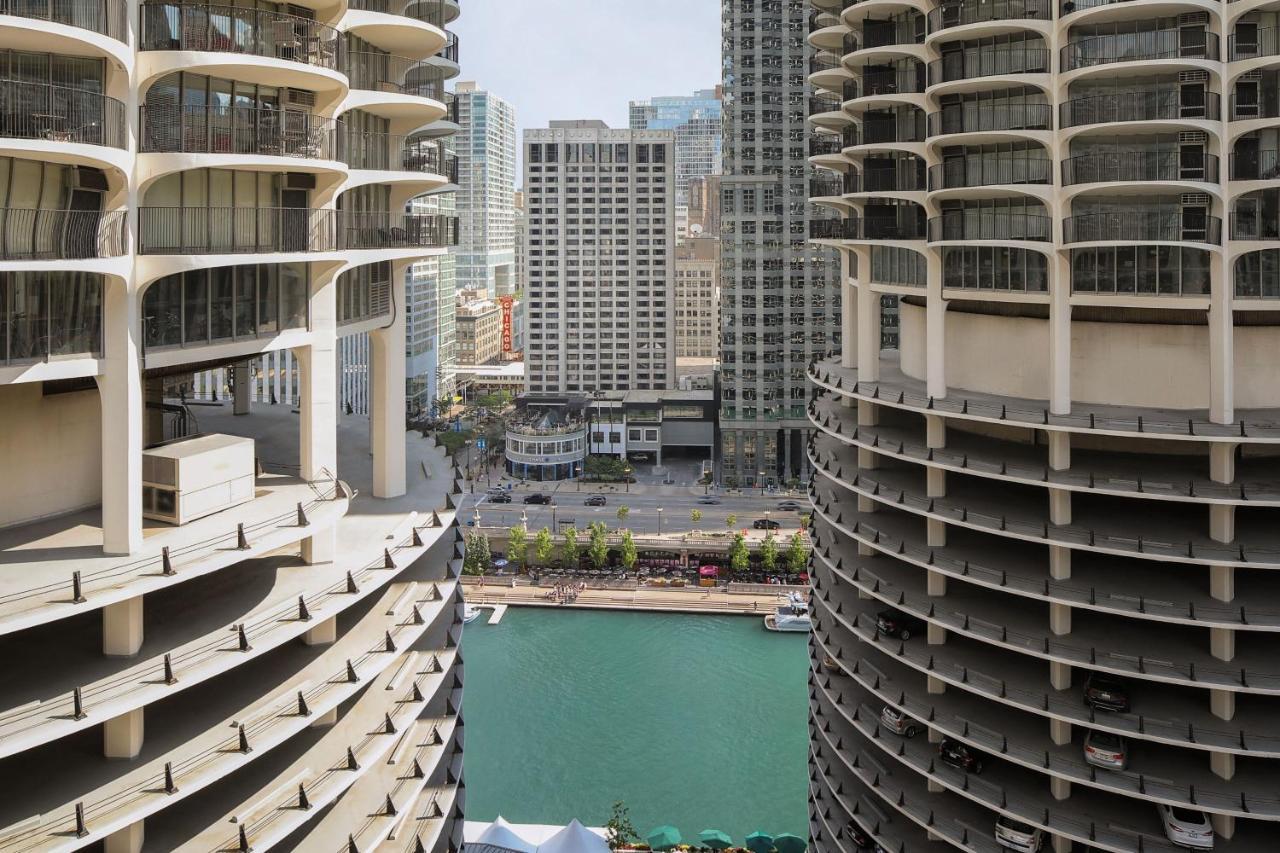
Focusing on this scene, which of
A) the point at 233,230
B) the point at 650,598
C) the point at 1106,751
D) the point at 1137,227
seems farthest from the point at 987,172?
the point at 650,598

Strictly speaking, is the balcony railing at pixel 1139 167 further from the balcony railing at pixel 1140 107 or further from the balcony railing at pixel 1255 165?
the balcony railing at pixel 1140 107

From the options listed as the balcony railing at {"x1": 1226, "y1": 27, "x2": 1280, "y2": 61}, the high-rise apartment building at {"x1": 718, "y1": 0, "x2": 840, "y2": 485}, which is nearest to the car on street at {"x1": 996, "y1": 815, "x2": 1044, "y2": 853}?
the balcony railing at {"x1": 1226, "y1": 27, "x2": 1280, "y2": 61}

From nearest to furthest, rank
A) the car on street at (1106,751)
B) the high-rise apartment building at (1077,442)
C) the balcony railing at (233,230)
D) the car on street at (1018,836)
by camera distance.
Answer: the balcony railing at (233,230) < the high-rise apartment building at (1077,442) < the car on street at (1106,751) < the car on street at (1018,836)

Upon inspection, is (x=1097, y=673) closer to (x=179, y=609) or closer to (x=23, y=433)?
(x=179, y=609)

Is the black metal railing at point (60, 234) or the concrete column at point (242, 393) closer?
the black metal railing at point (60, 234)

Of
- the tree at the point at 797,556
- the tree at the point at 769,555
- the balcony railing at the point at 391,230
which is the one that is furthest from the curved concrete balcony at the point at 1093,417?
the tree at the point at 769,555

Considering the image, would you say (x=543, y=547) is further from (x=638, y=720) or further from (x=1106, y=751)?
(x=1106, y=751)

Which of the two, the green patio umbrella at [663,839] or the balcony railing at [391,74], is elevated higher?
the balcony railing at [391,74]
